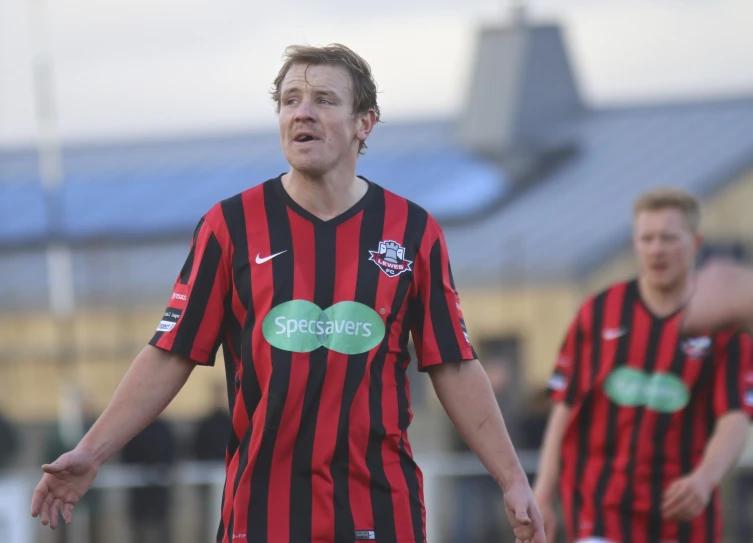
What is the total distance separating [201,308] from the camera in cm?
410

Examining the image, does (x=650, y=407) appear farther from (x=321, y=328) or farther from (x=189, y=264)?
(x=189, y=264)

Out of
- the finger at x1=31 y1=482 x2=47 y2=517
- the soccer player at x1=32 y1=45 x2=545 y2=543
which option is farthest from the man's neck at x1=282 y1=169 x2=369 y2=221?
the finger at x1=31 y1=482 x2=47 y2=517

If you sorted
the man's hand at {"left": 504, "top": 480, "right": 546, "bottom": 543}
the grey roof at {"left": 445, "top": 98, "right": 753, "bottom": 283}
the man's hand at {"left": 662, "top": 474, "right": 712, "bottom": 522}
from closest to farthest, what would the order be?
the man's hand at {"left": 504, "top": 480, "right": 546, "bottom": 543} < the man's hand at {"left": 662, "top": 474, "right": 712, "bottom": 522} < the grey roof at {"left": 445, "top": 98, "right": 753, "bottom": 283}

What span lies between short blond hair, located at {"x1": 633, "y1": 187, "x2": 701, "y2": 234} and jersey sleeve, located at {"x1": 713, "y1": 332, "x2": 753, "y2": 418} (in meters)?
0.55

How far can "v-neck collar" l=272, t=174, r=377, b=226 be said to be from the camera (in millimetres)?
4168

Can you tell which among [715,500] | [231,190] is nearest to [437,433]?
[231,190]

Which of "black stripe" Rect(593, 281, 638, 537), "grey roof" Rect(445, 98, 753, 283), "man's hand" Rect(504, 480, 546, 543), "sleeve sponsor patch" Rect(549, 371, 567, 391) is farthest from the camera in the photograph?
"grey roof" Rect(445, 98, 753, 283)

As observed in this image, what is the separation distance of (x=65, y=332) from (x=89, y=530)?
30.7 ft

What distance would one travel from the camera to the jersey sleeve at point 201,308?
4102 millimetres

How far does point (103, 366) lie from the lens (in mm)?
20375

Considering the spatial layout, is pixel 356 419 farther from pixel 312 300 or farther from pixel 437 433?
pixel 437 433

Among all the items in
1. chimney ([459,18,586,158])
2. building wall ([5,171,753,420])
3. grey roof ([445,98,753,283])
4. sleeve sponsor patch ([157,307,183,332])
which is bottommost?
sleeve sponsor patch ([157,307,183,332])

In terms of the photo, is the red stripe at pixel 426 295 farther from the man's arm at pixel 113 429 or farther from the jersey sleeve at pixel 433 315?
the man's arm at pixel 113 429

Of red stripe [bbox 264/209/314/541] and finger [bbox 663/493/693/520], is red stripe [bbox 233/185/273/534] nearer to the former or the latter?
red stripe [bbox 264/209/314/541]
